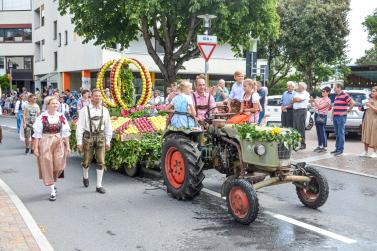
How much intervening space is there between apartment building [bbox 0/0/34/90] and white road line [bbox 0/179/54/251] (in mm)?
54775

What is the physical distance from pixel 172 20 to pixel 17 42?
44.8 m

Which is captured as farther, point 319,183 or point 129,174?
point 129,174

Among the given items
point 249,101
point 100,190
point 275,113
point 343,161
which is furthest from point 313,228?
point 275,113

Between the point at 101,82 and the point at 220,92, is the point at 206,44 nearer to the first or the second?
the point at 220,92

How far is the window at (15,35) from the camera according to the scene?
60.7 metres

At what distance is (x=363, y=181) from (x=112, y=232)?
569 cm

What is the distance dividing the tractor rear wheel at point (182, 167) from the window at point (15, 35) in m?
56.4

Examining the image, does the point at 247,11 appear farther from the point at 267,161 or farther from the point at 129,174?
the point at 267,161

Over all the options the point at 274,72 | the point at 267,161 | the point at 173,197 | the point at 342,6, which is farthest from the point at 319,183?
the point at 274,72

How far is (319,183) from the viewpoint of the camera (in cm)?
731

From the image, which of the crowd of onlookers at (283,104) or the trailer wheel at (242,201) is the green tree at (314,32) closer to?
the crowd of onlookers at (283,104)

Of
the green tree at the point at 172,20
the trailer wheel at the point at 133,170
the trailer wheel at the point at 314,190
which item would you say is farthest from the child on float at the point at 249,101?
the green tree at the point at 172,20

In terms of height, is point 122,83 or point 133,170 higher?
point 122,83

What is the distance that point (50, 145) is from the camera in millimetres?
8258
